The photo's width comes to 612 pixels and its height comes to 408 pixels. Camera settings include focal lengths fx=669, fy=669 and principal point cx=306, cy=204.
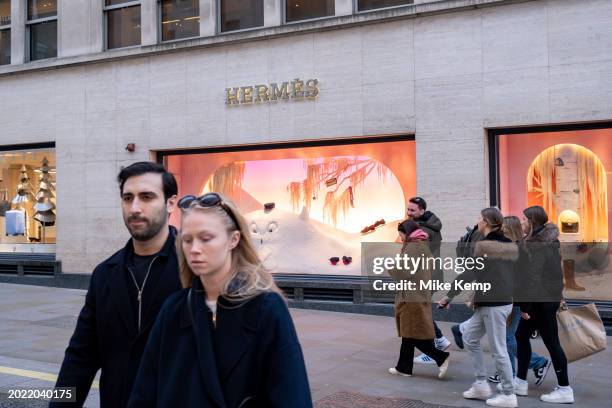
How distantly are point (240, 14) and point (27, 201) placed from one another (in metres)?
7.67

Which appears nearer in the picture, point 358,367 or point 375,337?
point 358,367

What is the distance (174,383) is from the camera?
8.05ft

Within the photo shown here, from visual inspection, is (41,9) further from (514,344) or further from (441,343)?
(514,344)

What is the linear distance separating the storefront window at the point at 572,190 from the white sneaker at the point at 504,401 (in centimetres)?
531

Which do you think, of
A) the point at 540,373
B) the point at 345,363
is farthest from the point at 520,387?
the point at 345,363

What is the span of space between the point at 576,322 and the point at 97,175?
11997mm

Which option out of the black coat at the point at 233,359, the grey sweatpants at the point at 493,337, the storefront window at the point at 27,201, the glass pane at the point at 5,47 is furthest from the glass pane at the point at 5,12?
the black coat at the point at 233,359

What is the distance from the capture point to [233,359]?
2.41 m

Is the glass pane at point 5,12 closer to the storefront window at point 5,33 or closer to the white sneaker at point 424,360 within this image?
the storefront window at point 5,33

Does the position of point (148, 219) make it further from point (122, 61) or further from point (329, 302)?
point (122, 61)

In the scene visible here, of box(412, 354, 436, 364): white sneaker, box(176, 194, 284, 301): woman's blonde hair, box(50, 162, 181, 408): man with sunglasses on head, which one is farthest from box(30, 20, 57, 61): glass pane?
box(176, 194, 284, 301): woman's blonde hair

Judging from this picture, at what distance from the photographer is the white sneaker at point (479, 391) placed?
7.02 meters

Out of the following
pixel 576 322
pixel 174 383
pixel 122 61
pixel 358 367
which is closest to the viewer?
pixel 174 383

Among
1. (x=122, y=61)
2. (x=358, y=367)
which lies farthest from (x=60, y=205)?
(x=358, y=367)
